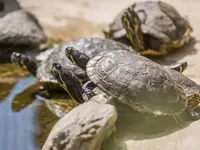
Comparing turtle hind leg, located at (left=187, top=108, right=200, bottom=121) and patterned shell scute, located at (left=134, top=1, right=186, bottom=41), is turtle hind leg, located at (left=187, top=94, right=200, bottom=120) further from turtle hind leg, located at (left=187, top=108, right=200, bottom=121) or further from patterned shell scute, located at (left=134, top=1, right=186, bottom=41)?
patterned shell scute, located at (left=134, top=1, right=186, bottom=41)

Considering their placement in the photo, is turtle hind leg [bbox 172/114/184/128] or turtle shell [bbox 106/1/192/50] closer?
turtle hind leg [bbox 172/114/184/128]

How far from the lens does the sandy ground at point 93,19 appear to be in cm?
502

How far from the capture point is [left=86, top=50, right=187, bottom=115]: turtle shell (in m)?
3.36

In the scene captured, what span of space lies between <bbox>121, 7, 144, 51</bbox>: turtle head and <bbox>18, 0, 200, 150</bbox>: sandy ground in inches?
17.4

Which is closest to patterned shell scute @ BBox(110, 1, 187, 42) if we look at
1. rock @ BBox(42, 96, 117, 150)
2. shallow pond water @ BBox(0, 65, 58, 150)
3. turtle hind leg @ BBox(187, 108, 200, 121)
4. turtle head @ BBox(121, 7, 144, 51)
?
turtle head @ BBox(121, 7, 144, 51)

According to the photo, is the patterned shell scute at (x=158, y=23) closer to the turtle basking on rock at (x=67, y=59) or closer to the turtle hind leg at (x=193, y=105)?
the turtle basking on rock at (x=67, y=59)

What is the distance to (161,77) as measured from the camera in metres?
3.43

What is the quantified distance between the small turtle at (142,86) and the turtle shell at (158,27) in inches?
79.8

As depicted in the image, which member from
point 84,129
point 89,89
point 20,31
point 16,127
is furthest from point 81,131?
point 20,31

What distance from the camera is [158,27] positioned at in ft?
18.2

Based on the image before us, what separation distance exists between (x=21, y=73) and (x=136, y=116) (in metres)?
2.37

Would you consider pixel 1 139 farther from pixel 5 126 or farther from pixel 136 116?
pixel 136 116

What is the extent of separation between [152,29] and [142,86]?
92.8 inches

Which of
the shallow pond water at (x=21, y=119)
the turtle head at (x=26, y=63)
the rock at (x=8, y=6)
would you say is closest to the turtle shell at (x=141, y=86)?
the shallow pond water at (x=21, y=119)
